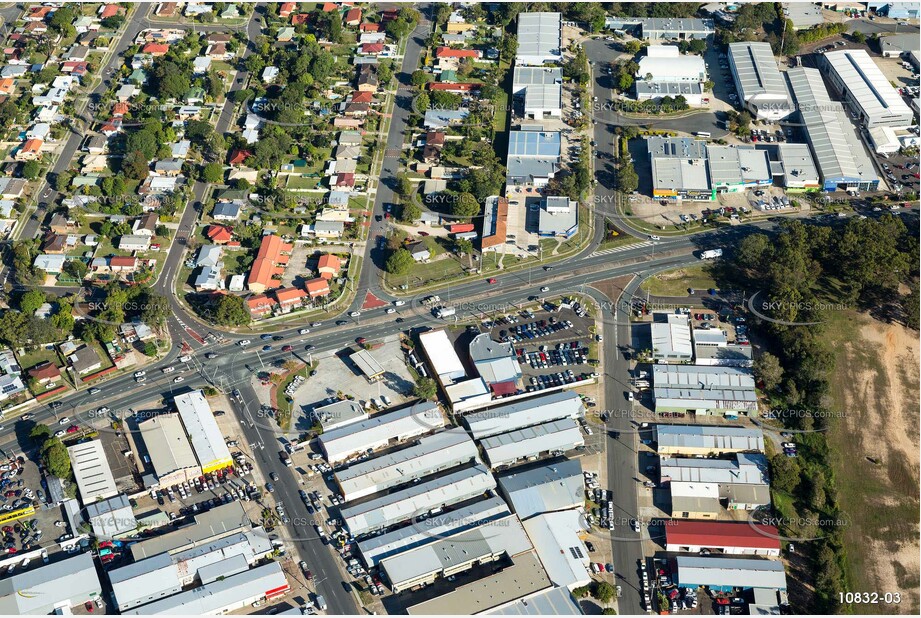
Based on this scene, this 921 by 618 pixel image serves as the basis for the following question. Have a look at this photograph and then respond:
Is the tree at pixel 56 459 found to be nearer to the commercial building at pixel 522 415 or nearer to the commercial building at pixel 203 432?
the commercial building at pixel 203 432

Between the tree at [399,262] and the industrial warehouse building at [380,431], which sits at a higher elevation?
the tree at [399,262]

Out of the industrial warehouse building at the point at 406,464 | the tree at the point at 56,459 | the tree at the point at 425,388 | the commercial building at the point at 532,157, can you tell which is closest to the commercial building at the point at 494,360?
the tree at the point at 425,388

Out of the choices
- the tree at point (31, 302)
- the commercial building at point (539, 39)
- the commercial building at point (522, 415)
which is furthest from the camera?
the commercial building at point (539, 39)

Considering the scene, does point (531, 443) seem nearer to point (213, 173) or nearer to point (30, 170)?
point (213, 173)

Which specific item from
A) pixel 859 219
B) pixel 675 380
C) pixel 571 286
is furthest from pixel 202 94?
pixel 859 219

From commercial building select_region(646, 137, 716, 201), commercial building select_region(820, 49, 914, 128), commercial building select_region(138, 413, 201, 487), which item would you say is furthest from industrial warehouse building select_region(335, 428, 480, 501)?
commercial building select_region(820, 49, 914, 128)

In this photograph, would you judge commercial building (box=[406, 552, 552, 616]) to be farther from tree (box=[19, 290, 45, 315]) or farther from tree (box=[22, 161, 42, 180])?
tree (box=[22, 161, 42, 180])
